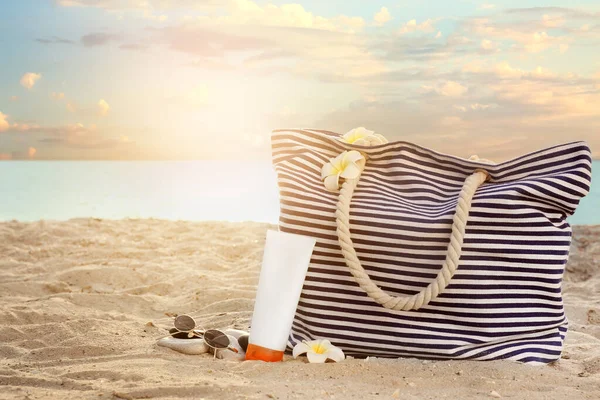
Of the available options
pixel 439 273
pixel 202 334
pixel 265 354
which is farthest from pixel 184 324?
pixel 439 273

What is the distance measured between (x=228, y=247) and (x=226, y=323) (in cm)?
181

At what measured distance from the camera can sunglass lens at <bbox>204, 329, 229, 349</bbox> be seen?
216 centimetres

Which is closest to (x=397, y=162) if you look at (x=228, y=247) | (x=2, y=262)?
(x=228, y=247)

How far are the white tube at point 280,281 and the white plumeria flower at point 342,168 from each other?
0.28 meters

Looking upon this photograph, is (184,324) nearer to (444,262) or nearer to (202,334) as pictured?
(202,334)

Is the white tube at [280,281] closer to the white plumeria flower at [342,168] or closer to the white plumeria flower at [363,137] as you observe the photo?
the white plumeria flower at [342,168]

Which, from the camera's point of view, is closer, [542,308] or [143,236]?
[542,308]

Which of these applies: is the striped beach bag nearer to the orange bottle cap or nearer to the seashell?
the orange bottle cap

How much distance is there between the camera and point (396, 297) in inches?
81.7

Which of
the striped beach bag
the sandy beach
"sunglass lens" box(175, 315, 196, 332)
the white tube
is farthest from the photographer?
"sunglass lens" box(175, 315, 196, 332)

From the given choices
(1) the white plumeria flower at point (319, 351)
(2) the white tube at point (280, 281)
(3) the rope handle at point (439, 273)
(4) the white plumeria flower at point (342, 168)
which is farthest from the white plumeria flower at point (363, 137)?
(1) the white plumeria flower at point (319, 351)

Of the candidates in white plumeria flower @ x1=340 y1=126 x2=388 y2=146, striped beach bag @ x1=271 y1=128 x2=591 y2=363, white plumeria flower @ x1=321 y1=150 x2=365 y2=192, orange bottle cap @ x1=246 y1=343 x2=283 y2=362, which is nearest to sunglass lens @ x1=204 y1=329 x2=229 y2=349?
orange bottle cap @ x1=246 y1=343 x2=283 y2=362

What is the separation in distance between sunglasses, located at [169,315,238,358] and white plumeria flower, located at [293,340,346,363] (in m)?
0.24

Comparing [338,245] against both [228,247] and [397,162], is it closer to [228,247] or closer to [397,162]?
[397,162]
